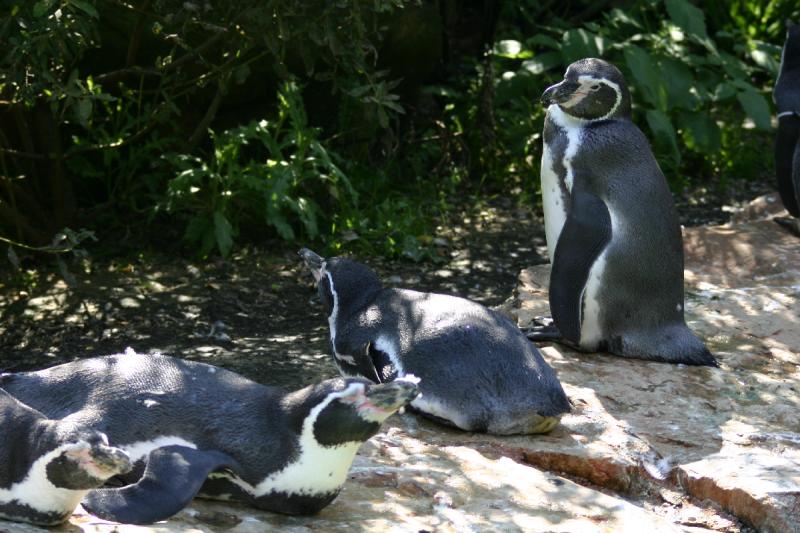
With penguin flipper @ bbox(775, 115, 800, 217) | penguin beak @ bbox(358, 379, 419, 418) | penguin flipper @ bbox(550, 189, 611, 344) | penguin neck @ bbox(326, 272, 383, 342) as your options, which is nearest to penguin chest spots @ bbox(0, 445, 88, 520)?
penguin beak @ bbox(358, 379, 419, 418)

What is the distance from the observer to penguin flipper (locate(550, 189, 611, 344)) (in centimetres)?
496

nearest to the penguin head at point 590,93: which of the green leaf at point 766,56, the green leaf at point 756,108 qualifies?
the green leaf at point 756,108

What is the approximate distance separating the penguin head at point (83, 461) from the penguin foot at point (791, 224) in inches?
208

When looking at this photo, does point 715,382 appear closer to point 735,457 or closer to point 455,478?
point 735,457

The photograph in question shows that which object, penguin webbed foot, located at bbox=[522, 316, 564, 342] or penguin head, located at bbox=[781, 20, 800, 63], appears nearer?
penguin webbed foot, located at bbox=[522, 316, 564, 342]

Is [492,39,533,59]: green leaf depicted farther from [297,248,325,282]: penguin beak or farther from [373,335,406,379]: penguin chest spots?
[373,335,406,379]: penguin chest spots

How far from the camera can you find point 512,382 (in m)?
4.00

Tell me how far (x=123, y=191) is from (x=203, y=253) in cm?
78

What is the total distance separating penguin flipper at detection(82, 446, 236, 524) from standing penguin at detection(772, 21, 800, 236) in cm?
501

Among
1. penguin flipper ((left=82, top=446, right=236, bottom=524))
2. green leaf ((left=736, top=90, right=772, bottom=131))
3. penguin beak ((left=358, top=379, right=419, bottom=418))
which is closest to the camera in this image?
A: penguin flipper ((left=82, top=446, right=236, bottom=524))

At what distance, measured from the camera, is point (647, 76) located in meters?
8.25

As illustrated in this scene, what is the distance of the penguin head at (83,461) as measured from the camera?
2.63 meters

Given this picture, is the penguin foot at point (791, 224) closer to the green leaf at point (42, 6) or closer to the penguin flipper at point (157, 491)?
the green leaf at point (42, 6)

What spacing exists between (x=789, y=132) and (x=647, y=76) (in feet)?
3.88
